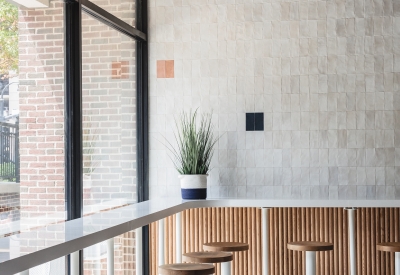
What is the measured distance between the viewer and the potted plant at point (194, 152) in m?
5.26

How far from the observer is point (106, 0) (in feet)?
16.6

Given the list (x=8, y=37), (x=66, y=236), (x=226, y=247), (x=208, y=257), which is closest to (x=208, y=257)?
(x=208, y=257)

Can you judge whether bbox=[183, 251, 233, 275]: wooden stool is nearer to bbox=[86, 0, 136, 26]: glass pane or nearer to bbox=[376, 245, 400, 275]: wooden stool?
bbox=[376, 245, 400, 275]: wooden stool

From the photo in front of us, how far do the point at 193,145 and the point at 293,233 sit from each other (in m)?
1.16

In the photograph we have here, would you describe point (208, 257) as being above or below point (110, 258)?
below

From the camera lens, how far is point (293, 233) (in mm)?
5504

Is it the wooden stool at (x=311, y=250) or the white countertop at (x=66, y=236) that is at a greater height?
the white countertop at (x=66, y=236)

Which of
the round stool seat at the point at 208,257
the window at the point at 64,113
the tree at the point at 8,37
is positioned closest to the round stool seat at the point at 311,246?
the round stool seat at the point at 208,257

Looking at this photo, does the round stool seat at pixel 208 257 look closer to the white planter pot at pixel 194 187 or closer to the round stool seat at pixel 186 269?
the round stool seat at pixel 186 269

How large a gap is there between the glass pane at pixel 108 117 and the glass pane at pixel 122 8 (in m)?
0.15

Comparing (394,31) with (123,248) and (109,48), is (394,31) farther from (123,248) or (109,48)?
(123,248)

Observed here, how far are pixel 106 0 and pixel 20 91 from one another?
65.3 inches

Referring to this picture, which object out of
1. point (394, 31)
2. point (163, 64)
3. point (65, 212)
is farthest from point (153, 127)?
point (394, 31)

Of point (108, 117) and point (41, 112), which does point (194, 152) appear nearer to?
point (108, 117)
